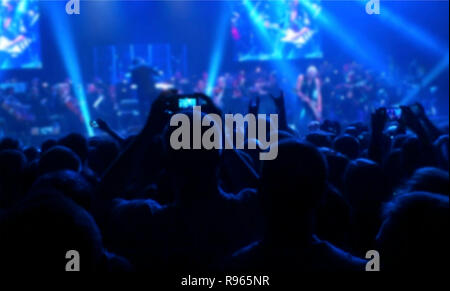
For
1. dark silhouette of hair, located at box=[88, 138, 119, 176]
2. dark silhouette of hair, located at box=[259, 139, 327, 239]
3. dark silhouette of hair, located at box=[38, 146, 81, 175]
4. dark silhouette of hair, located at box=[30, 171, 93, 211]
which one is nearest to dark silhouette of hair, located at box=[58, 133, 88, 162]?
dark silhouette of hair, located at box=[88, 138, 119, 176]

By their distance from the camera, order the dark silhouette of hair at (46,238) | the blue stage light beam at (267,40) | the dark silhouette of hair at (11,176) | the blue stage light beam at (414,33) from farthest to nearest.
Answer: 1. the blue stage light beam at (414,33)
2. the blue stage light beam at (267,40)
3. the dark silhouette of hair at (11,176)
4. the dark silhouette of hair at (46,238)

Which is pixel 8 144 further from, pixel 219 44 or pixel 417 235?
pixel 219 44

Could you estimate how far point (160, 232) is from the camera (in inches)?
75.4

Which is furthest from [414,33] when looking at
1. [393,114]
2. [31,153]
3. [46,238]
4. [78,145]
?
[46,238]

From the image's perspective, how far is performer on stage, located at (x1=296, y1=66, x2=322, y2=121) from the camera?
15516 millimetres

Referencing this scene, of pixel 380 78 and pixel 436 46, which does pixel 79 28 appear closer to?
pixel 380 78

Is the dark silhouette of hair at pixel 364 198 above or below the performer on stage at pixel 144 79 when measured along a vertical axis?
below

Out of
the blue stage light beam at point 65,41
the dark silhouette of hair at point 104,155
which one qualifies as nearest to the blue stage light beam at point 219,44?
the blue stage light beam at point 65,41

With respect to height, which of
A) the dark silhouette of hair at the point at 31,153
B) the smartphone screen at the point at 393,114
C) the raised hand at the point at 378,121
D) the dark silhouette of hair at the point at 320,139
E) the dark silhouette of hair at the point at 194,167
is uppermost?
the smartphone screen at the point at 393,114

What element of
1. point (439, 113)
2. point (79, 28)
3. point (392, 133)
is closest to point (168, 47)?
point (79, 28)

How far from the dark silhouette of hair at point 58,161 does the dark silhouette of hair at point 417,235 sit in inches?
87.2

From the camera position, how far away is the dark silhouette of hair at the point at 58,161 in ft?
9.16

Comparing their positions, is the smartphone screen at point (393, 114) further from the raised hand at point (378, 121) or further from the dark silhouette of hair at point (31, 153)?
the dark silhouette of hair at point (31, 153)

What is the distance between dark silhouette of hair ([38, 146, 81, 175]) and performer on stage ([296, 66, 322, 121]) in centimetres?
1343
